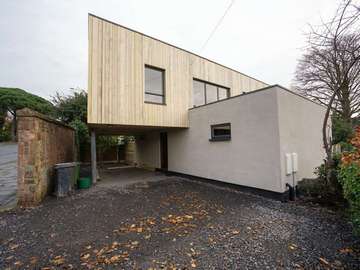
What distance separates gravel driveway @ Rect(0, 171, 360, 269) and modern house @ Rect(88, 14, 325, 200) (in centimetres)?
151

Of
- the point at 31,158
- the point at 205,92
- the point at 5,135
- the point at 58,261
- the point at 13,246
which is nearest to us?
the point at 58,261

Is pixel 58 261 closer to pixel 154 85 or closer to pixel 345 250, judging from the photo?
pixel 345 250

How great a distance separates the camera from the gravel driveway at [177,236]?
216 centimetres

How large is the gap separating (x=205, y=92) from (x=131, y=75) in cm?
420

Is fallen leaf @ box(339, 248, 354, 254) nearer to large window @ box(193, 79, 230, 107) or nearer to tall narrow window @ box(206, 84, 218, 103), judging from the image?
large window @ box(193, 79, 230, 107)

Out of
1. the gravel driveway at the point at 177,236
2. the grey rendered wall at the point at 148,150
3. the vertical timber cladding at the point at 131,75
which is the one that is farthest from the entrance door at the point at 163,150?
the gravel driveway at the point at 177,236

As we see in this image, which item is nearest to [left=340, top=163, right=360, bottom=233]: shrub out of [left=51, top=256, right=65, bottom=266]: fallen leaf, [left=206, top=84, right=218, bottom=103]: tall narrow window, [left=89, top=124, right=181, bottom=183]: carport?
[left=51, top=256, right=65, bottom=266]: fallen leaf

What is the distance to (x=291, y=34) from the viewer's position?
14.7 ft

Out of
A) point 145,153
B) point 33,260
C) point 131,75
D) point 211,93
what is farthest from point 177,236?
point 145,153

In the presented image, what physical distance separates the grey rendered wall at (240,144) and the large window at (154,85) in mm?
1715

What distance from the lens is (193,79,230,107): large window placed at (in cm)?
860

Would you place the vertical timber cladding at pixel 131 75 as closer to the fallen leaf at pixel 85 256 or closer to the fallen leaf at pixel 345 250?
the fallen leaf at pixel 85 256

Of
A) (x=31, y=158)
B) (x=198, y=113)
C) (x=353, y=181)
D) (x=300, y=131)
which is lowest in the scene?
(x=353, y=181)

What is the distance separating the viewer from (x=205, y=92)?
8.96 metres
